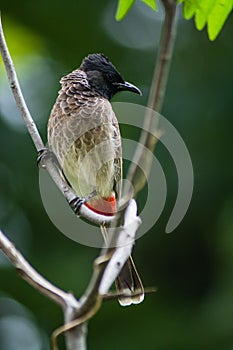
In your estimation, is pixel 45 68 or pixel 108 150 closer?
pixel 108 150

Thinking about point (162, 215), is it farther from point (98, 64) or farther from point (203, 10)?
point (203, 10)

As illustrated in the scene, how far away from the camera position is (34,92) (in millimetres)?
5312

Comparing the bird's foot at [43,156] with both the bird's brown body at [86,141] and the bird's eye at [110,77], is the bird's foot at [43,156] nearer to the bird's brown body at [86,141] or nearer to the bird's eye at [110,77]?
the bird's brown body at [86,141]

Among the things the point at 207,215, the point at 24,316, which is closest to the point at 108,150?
the point at 207,215

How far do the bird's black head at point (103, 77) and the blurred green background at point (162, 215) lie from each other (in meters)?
2.07

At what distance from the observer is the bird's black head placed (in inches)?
111

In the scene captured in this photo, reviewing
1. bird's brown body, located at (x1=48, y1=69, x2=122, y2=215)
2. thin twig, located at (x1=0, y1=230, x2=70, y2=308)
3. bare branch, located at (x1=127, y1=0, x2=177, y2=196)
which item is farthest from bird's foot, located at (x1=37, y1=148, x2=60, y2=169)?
bare branch, located at (x1=127, y1=0, x2=177, y2=196)

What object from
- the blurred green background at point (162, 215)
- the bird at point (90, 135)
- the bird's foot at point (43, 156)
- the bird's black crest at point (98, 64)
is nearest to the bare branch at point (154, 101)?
the bird's foot at point (43, 156)

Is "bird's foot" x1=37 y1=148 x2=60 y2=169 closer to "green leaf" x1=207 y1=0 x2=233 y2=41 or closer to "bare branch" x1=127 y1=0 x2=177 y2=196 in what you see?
"green leaf" x1=207 y1=0 x2=233 y2=41

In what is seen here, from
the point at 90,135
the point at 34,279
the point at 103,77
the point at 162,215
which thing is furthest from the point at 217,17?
the point at 162,215

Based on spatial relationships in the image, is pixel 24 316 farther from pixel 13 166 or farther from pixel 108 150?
pixel 108 150

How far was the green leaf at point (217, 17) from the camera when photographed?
1718 millimetres

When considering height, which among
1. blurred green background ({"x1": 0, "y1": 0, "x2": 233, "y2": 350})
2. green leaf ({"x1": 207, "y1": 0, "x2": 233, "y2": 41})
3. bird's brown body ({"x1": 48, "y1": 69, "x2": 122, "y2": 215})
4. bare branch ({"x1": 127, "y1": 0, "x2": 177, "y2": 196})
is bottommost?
blurred green background ({"x1": 0, "y1": 0, "x2": 233, "y2": 350})

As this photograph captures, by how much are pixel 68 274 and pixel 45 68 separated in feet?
4.53
